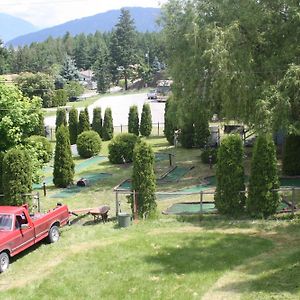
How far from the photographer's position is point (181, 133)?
108 feet

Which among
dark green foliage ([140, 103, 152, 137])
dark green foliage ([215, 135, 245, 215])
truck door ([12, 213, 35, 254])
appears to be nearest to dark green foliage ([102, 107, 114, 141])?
dark green foliage ([140, 103, 152, 137])

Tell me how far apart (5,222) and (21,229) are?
1.52 ft

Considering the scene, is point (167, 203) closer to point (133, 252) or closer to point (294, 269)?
point (133, 252)

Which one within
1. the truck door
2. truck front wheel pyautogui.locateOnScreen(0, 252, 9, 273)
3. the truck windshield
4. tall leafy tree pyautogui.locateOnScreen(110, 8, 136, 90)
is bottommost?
truck front wheel pyautogui.locateOnScreen(0, 252, 9, 273)

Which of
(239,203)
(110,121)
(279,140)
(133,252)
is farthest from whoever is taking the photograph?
(110,121)

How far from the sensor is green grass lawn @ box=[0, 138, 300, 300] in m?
10.3

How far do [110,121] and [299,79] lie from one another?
2254 centimetres

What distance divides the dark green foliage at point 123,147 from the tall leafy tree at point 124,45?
272 ft

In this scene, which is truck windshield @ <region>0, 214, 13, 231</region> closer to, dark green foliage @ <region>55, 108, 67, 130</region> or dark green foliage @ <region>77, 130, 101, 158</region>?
dark green foliage @ <region>77, 130, 101, 158</region>

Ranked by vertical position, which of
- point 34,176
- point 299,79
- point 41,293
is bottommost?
point 41,293

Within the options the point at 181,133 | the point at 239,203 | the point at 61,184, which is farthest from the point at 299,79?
the point at 181,133

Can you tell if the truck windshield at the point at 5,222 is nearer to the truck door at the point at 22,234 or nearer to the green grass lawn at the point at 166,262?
the truck door at the point at 22,234

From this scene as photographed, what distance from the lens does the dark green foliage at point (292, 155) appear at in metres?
21.7

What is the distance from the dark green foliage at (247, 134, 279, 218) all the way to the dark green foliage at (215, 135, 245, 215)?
0.46 m
